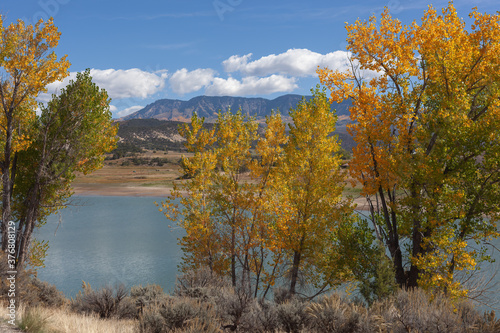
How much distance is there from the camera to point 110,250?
1423 inches

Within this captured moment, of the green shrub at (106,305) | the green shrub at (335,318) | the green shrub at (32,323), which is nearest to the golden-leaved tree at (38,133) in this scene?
the green shrub at (106,305)

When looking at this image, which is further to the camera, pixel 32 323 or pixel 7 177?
pixel 7 177

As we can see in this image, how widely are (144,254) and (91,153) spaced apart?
18.8 meters

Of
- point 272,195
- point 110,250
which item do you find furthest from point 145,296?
point 110,250

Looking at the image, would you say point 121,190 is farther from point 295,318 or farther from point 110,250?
point 295,318

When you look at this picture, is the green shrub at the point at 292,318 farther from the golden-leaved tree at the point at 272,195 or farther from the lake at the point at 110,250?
the lake at the point at 110,250

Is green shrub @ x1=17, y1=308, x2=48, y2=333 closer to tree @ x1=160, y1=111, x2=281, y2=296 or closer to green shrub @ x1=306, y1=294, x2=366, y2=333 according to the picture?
green shrub @ x1=306, y1=294, x2=366, y2=333

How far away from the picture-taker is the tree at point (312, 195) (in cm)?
1678

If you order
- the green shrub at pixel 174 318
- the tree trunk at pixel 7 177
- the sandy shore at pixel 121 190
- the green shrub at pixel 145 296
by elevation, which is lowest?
the sandy shore at pixel 121 190

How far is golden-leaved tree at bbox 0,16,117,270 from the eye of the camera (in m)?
16.0

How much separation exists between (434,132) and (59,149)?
17176 millimetres

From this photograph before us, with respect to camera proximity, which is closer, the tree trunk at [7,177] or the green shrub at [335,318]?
the green shrub at [335,318]

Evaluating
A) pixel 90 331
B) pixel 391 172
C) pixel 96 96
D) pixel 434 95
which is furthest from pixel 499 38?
pixel 96 96

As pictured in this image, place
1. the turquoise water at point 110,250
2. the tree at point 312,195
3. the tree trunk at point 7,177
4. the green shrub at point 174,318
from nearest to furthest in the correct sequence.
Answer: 1. the green shrub at point 174,318
2. the tree trunk at point 7,177
3. the tree at point 312,195
4. the turquoise water at point 110,250
